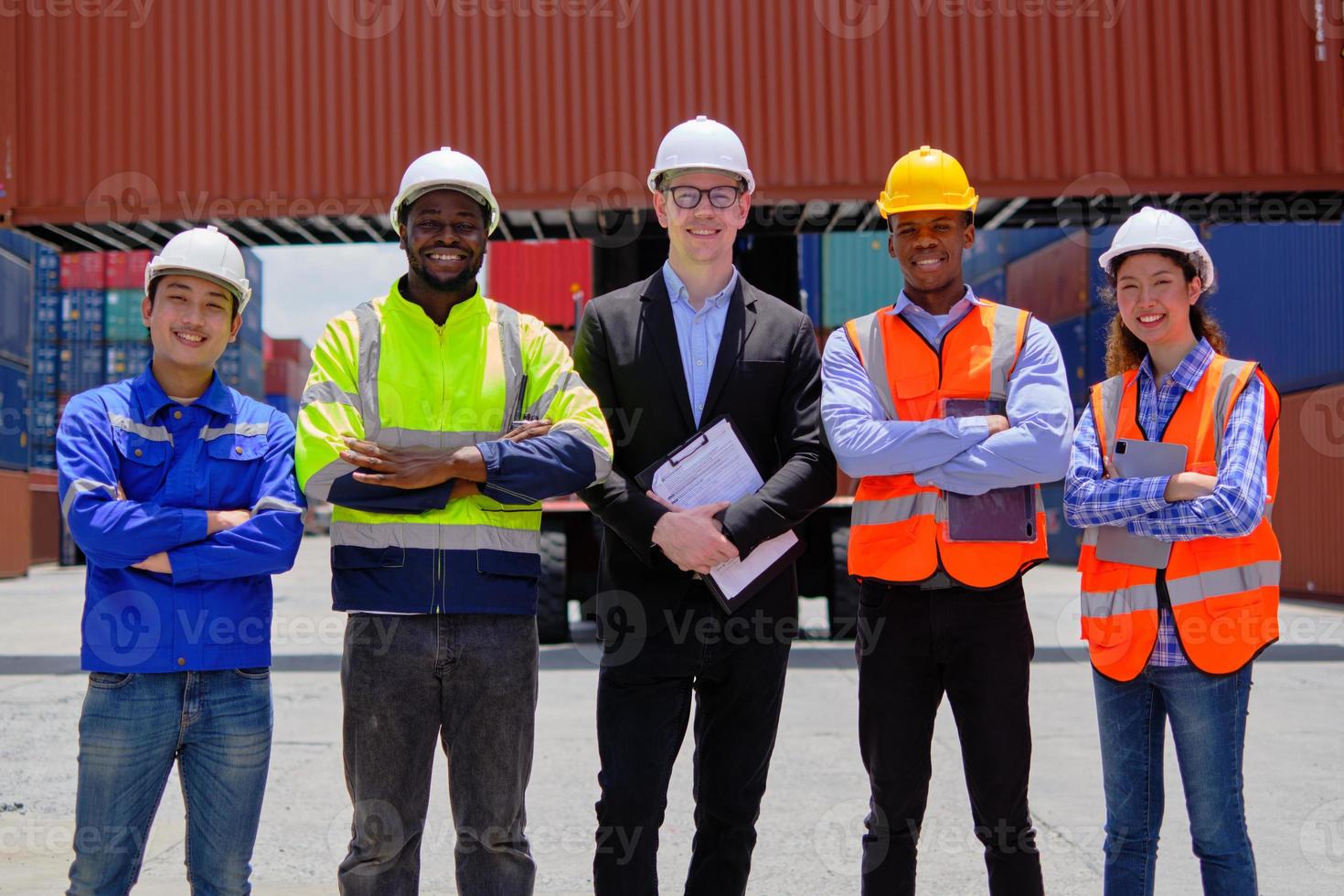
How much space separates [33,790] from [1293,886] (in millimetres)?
5173

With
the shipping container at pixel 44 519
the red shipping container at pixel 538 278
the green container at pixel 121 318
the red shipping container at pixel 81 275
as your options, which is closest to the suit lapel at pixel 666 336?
the red shipping container at pixel 538 278

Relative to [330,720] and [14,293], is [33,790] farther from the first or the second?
[14,293]

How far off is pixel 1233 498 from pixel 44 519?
3160cm

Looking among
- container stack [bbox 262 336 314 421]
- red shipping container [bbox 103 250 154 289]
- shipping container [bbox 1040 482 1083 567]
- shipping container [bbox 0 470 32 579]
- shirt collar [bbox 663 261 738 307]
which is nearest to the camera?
shirt collar [bbox 663 261 738 307]

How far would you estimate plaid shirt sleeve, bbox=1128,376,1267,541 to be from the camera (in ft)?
8.91

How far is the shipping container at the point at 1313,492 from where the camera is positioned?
17.4 metres

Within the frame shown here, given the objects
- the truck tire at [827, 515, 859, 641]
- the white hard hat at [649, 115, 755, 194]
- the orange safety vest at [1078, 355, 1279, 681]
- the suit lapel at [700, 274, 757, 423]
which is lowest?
the truck tire at [827, 515, 859, 641]

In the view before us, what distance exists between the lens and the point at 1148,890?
276 centimetres

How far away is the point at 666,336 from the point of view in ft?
9.98

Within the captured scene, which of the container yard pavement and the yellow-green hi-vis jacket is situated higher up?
the yellow-green hi-vis jacket

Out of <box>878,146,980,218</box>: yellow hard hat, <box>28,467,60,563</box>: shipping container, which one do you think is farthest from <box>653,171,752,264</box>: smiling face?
<box>28,467,60,563</box>: shipping container

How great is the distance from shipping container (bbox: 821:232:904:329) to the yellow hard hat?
61.0 ft

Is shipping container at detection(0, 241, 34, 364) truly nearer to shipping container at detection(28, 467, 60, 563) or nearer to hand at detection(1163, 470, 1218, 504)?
shipping container at detection(28, 467, 60, 563)

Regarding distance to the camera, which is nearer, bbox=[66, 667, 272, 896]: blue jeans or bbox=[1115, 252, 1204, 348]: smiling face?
bbox=[66, 667, 272, 896]: blue jeans
